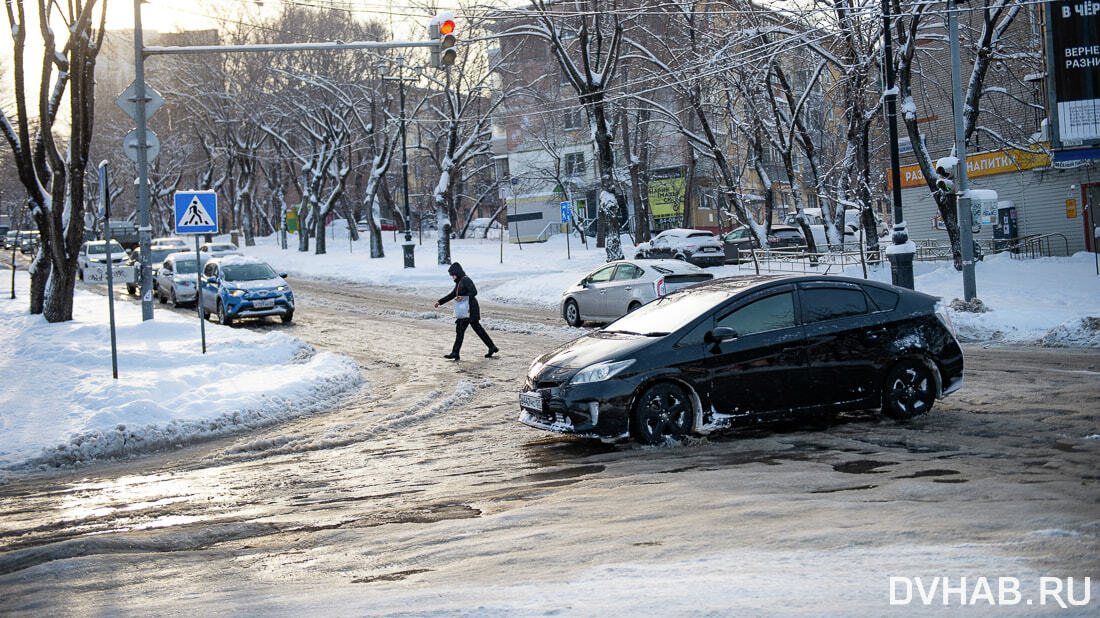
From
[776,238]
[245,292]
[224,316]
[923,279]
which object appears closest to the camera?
[245,292]

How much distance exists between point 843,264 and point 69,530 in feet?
83.7

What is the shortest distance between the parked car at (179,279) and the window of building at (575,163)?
113 ft

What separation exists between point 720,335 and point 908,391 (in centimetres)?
214

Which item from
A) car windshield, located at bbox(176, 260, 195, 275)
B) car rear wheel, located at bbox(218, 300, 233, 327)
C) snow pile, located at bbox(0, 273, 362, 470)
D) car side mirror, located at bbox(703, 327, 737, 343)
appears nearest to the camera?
car side mirror, located at bbox(703, 327, 737, 343)

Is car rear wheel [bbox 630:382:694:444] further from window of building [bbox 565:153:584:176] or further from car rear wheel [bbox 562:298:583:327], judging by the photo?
window of building [bbox 565:153:584:176]

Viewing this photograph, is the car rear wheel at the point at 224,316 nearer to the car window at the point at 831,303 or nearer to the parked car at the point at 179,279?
the parked car at the point at 179,279

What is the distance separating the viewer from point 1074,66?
17.0 meters

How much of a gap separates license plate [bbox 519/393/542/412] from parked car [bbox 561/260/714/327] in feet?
33.4

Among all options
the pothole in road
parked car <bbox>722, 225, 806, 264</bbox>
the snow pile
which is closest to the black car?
the pothole in road

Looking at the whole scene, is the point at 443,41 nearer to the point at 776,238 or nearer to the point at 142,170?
the point at 142,170

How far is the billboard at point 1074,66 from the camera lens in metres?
16.9

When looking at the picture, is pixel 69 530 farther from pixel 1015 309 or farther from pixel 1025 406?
pixel 1015 309

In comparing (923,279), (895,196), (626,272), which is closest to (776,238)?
(923,279)

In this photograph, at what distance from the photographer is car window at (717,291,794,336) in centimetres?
889
